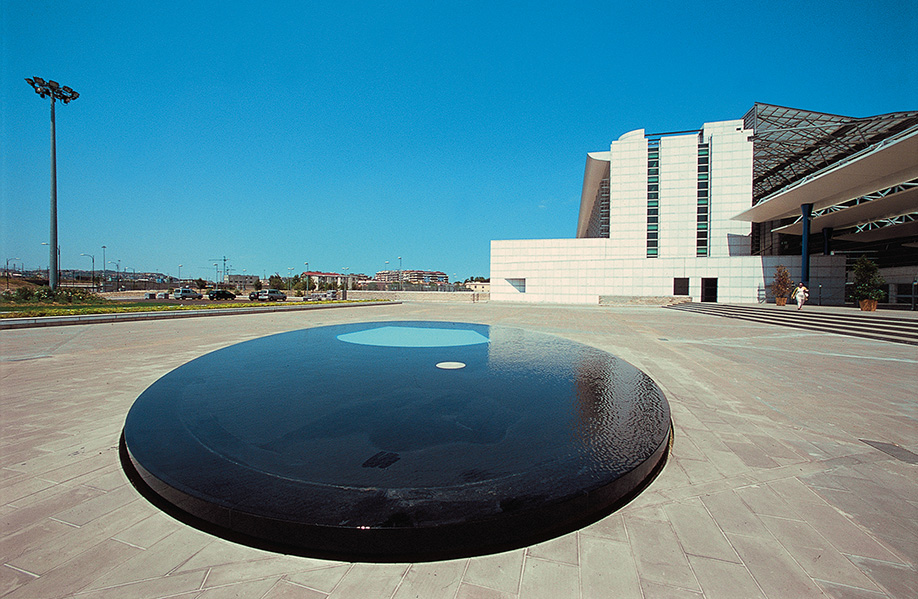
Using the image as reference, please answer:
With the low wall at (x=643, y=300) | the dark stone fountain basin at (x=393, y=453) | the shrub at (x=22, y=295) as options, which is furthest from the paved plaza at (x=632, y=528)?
the low wall at (x=643, y=300)

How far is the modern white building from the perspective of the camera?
37.4 meters

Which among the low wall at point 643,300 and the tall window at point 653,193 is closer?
the low wall at point 643,300

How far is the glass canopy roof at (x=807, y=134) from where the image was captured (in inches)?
1257

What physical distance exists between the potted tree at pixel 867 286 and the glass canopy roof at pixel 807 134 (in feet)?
61.4

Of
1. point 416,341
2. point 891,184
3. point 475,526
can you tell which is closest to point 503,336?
point 416,341

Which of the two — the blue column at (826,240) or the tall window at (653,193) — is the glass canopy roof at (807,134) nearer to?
the blue column at (826,240)

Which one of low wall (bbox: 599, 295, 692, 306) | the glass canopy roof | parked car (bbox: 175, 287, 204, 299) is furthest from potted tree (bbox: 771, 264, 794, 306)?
parked car (bbox: 175, 287, 204, 299)

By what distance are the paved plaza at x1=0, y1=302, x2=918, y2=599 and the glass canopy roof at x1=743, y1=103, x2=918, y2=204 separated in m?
41.3

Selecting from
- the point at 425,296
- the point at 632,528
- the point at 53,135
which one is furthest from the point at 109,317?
the point at 425,296

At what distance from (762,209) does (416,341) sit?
1472 inches

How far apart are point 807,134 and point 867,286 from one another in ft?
79.1

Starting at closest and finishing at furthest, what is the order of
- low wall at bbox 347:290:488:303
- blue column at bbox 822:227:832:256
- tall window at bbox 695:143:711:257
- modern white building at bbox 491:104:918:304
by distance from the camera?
blue column at bbox 822:227:832:256 < modern white building at bbox 491:104:918:304 < tall window at bbox 695:143:711:257 < low wall at bbox 347:290:488:303

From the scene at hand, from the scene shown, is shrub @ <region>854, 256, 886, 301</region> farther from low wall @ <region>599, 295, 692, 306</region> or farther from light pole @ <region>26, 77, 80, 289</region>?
light pole @ <region>26, 77, 80, 289</region>

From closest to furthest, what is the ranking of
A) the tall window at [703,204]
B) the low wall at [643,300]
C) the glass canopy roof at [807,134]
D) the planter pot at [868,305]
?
the planter pot at [868,305] < the glass canopy roof at [807,134] < the low wall at [643,300] < the tall window at [703,204]
